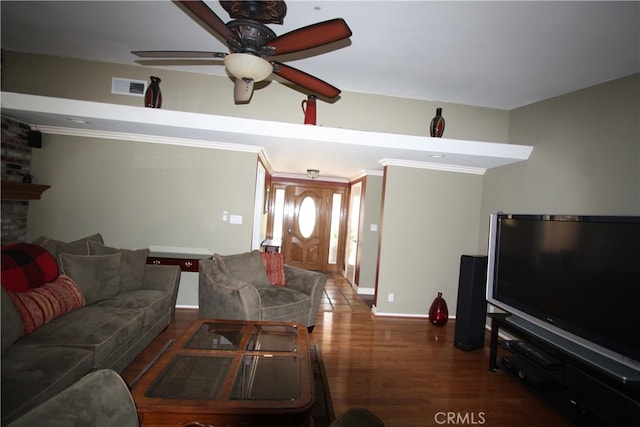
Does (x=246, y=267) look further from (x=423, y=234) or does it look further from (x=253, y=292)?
(x=423, y=234)

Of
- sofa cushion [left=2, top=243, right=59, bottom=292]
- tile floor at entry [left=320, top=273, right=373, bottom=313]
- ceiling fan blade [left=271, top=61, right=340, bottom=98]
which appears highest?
ceiling fan blade [left=271, top=61, right=340, bottom=98]

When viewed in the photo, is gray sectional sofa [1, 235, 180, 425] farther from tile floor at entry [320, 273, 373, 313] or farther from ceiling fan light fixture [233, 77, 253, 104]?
tile floor at entry [320, 273, 373, 313]

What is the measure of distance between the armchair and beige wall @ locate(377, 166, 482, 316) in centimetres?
127

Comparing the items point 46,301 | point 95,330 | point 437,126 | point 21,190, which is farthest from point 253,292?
point 21,190

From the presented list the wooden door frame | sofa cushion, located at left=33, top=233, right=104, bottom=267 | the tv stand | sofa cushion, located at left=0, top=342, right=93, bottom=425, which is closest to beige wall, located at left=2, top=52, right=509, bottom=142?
sofa cushion, located at left=33, top=233, right=104, bottom=267

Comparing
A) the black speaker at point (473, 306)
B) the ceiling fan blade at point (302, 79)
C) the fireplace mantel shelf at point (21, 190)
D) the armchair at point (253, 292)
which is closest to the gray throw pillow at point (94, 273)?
the armchair at point (253, 292)

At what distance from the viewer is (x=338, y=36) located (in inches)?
57.7

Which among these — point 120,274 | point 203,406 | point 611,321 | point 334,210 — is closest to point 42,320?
point 120,274

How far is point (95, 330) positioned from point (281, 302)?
1.54 m

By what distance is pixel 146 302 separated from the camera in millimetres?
2717

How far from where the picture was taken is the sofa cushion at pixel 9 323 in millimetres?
1704

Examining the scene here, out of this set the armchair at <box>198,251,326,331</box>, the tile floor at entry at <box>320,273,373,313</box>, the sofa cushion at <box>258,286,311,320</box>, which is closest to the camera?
the armchair at <box>198,251,326,331</box>

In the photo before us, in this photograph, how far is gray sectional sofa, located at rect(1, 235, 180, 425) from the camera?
5.03ft

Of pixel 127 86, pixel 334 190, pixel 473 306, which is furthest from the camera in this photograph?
pixel 334 190
